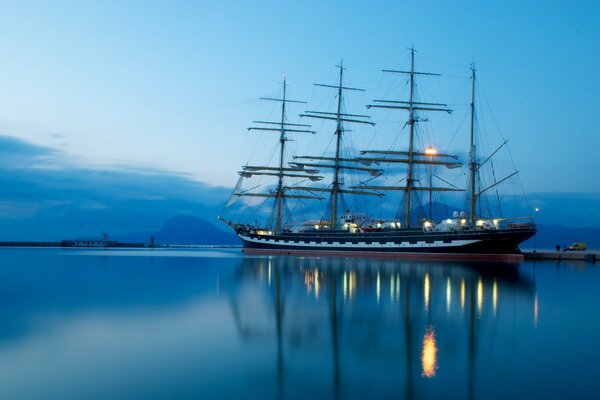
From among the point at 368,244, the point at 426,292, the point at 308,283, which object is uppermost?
the point at 368,244

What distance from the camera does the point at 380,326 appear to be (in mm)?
16531

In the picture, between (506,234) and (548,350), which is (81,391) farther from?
(506,234)

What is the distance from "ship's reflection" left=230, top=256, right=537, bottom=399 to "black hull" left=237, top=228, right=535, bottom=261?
105ft

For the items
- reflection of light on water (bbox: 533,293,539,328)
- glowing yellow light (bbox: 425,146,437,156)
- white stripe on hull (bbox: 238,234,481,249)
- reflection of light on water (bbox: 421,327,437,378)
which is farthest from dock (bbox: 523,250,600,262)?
reflection of light on water (bbox: 421,327,437,378)

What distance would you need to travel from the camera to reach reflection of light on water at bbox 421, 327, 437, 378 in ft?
36.8

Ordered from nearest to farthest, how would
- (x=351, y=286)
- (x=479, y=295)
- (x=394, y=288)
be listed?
(x=479, y=295), (x=394, y=288), (x=351, y=286)

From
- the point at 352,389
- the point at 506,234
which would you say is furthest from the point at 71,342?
the point at 506,234

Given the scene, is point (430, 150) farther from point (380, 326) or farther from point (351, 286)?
point (380, 326)

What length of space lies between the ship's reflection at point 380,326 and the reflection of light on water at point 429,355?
2cm

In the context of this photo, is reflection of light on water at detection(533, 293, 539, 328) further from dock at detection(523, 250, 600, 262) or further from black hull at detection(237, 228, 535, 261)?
dock at detection(523, 250, 600, 262)

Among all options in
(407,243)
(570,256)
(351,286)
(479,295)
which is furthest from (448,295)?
(570,256)

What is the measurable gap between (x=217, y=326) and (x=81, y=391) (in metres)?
6.98

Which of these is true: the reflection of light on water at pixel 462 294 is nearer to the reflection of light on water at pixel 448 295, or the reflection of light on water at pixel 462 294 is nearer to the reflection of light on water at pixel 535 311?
the reflection of light on water at pixel 448 295

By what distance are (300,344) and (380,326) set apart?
357 cm
